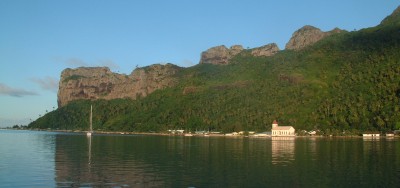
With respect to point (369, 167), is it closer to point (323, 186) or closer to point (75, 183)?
point (323, 186)

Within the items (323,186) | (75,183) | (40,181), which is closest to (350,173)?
(323,186)

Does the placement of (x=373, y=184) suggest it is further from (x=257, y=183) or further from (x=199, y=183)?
(x=199, y=183)

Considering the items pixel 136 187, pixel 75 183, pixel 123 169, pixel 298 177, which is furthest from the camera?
pixel 123 169

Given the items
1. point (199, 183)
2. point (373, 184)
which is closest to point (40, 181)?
point (199, 183)

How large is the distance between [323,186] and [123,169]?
86.1 feet

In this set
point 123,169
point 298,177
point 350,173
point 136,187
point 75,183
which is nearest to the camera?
point 136,187

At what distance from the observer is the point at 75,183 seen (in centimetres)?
4269

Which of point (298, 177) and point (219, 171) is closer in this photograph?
point (298, 177)

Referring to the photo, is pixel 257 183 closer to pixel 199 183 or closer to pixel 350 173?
A: pixel 199 183

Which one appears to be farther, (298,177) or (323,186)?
(298,177)

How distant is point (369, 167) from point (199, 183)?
90.1ft

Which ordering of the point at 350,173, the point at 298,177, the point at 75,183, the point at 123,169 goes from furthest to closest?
the point at 123,169, the point at 350,173, the point at 298,177, the point at 75,183

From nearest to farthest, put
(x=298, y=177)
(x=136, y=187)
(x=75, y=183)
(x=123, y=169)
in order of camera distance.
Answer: (x=136, y=187)
(x=75, y=183)
(x=298, y=177)
(x=123, y=169)

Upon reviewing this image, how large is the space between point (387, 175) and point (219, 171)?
19.9 metres
